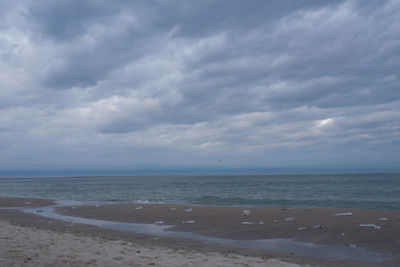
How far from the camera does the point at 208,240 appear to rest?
1339cm

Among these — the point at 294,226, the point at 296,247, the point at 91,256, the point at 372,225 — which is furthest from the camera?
the point at 294,226

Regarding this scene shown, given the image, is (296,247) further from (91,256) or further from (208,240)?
(91,256)

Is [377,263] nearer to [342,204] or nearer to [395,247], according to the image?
[395,247]

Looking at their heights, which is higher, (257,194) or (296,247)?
(296,247)

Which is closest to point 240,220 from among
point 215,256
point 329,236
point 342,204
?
point 329,236

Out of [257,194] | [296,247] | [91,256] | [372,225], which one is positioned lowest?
[257,194]

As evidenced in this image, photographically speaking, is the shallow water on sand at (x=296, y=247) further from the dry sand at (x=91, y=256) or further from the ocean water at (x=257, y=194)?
the ocean water at (x=257, y=194)

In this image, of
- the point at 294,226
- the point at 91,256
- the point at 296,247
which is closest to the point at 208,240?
the point at 296,247

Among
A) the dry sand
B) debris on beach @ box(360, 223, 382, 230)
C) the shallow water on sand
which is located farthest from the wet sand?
the dry sand

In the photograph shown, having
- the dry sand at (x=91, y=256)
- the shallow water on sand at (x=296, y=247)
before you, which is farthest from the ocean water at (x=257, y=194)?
the dry sand at (x=91, y=256)

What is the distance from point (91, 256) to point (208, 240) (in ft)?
20.5

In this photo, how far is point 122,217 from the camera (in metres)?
21.4

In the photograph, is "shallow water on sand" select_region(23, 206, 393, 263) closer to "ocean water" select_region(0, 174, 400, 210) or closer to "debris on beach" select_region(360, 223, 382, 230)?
"debris on beach" select_region(360, 223, 382, 230)

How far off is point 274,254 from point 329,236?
4.12m
